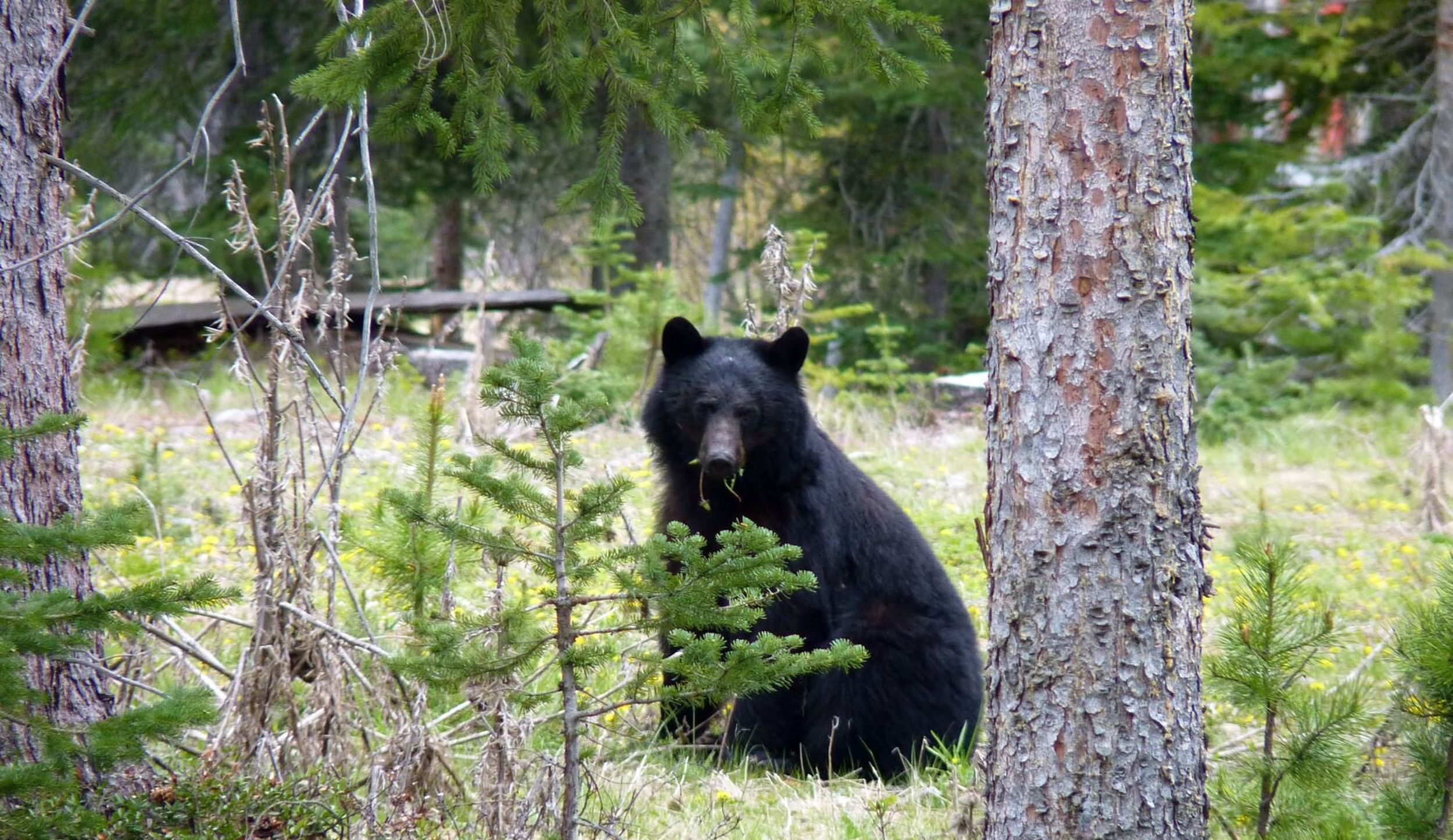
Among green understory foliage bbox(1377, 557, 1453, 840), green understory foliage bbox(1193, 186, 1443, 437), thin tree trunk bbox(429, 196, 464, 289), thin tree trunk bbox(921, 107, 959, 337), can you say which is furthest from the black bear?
thin tree trunk bbox(429, 196, 464, 289)

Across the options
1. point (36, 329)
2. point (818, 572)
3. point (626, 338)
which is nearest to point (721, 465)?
point (818, 572)

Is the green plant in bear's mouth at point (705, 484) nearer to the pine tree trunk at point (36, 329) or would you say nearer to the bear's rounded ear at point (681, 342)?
the bear's rounded ear at point (681, 342)

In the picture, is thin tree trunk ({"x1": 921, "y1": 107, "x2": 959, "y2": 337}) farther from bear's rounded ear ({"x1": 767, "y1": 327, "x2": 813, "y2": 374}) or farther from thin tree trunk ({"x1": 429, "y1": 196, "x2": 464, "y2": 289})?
bear's rounded ear ({"x1": 767, "y1": 327, "x2": 813, "y2": 374})

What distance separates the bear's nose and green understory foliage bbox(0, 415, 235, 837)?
2.02 metres

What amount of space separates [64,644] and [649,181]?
10665 millimetres

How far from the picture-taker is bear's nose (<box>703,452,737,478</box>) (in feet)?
15.2

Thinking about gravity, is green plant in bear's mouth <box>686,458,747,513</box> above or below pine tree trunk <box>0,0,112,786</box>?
below

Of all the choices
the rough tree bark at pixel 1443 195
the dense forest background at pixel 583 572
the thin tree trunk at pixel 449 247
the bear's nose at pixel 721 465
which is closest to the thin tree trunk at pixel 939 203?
the rough tree bark at pixel 1443 195

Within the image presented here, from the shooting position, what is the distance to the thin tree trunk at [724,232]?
1369cm

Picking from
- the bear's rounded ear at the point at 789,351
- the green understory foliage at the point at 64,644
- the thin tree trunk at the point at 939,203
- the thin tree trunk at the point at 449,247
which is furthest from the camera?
the thin tree trunk at the point at 449,247

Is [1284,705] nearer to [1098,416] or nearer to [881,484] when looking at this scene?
[1098,416]

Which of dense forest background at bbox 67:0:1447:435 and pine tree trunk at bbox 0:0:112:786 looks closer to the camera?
pine tree trunk at bbox 0:0:112:786

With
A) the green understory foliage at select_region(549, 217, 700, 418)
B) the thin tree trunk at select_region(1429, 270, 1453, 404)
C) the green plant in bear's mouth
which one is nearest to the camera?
the green plant in bear's mouth

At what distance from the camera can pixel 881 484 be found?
8.38 meters
